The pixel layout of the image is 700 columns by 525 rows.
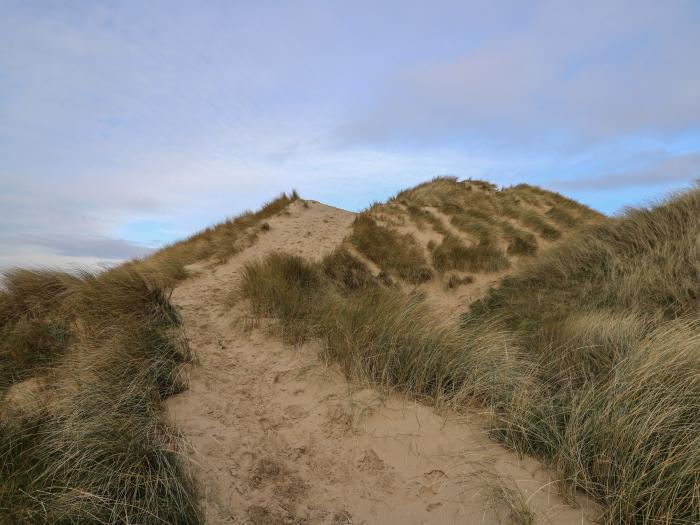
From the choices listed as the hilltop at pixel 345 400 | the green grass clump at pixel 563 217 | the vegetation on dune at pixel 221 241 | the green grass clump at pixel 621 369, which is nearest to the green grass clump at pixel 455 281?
the green grass clump at pixel 621 369

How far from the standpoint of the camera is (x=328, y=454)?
11.6 feet

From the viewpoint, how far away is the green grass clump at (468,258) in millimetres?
10156

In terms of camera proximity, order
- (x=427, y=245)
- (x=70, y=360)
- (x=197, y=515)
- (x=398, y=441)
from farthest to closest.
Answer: (x=427, y=245), (x=70, y=360), (x=398, y=441), (x=197, y=515)

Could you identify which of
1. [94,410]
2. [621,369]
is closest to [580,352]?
[621,369]

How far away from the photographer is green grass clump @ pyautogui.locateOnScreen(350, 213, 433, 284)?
962 centimetres

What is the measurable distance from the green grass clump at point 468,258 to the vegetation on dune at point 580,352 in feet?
6.66

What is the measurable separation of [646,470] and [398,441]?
179 cm

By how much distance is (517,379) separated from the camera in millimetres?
3875

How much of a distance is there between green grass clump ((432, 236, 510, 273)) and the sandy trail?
6.19 m

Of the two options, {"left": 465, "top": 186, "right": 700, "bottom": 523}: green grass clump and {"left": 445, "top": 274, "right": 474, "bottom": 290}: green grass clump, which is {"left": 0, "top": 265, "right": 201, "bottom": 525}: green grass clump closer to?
{"left": 465, "top": 186, "right": 700, "bottom": 523}: green grass clump

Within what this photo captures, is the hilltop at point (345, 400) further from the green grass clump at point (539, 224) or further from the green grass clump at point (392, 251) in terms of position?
the green grass clump at point (539, 224)

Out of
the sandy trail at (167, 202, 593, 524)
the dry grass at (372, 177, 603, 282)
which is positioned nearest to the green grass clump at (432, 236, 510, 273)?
the dry grass at (372, 177, 603, 282)

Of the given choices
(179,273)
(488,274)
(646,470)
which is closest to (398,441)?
(646,470)

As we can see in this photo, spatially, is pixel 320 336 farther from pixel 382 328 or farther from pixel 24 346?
pixel 24 346
